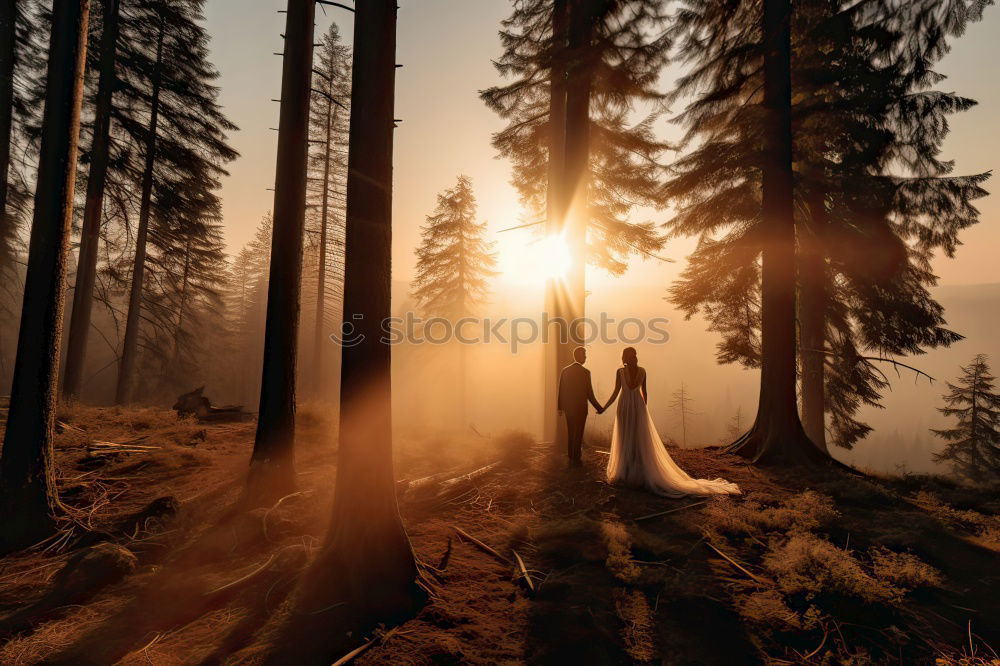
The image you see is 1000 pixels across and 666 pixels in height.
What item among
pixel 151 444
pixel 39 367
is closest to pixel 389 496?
pixel 39 367

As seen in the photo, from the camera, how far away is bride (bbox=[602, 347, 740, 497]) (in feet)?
22.0

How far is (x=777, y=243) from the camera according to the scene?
882 centimetres

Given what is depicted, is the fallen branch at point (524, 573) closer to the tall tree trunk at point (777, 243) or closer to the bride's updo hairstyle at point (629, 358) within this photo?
the bride's updo hairstyle at point (629, 358)

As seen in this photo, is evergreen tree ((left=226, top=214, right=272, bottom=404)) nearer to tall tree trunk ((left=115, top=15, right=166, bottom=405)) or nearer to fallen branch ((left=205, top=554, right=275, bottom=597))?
tall tree trunk ((left=115, top=15, right=166, bottom=405))

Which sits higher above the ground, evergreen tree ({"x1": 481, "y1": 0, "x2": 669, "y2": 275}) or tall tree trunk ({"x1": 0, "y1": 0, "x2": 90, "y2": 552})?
evergreen tree ({"x1": 481, "y1": 0, "x2": 669, "y2": 275})

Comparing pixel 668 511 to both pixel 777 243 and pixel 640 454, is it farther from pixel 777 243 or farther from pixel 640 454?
pixel 777 243

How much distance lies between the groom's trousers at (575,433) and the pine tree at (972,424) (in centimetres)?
2209

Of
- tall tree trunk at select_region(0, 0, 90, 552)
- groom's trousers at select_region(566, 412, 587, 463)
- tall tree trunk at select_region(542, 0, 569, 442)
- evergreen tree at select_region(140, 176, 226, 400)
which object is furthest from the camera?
evergreen tree at select_region(140, 176, 226, 400)

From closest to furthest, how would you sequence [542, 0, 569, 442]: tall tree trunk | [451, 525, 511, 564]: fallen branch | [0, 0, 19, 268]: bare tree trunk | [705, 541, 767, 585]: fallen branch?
[705, 541, 767, 585]: fallen branch, [451, 525, 511, 564]: fallen branch, [542, 0, 569, 442]: tall tree trunk, [0, 0, 19, 268]: bare tree trunk

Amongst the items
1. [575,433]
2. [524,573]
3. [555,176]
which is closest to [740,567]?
[524,573]

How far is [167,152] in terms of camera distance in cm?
1382

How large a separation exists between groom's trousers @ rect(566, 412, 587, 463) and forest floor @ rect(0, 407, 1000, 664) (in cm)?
107

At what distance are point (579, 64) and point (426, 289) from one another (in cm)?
1499

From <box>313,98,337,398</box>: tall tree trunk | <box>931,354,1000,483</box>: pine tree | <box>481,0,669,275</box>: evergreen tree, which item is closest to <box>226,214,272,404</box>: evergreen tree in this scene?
<box>313,98,337,398</box>: tall tree trunk
